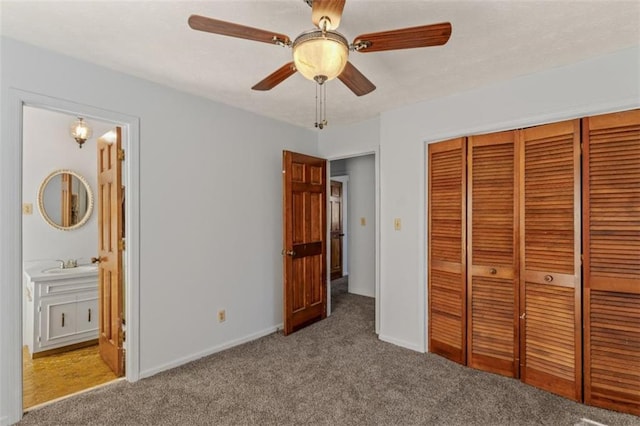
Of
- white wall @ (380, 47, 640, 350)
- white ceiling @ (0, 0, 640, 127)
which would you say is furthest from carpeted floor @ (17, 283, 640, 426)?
white ceiling @ (0, 0, 640, 127)

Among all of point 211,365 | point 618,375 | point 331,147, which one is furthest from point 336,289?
point 618,375

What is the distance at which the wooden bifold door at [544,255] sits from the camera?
7.14ft

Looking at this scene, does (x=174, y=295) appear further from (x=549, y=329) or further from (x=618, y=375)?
(x=618, y=375)

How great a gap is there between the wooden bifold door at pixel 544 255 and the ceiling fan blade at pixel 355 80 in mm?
1394

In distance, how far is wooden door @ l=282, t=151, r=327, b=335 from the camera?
3.54 metres

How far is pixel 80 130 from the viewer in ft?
11.5

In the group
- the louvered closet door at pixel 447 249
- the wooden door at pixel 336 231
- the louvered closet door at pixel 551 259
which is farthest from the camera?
the wooden door at pixel 336 231

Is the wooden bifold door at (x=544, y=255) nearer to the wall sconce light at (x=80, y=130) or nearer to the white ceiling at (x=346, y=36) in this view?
the white ceiling at (x=346, y=36)

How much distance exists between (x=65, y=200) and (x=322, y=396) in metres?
3.47

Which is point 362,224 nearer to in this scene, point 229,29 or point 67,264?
point 67,264

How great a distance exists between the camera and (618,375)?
2.18 m

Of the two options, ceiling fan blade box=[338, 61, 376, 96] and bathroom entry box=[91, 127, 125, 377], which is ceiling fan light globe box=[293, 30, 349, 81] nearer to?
ceiling fan blade box=[338, 61, 376, 96]

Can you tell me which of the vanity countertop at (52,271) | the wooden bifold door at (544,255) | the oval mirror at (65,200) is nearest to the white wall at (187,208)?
the vanity countertop at (52,271)

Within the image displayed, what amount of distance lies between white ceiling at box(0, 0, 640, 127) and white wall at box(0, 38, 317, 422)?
0.20 m
